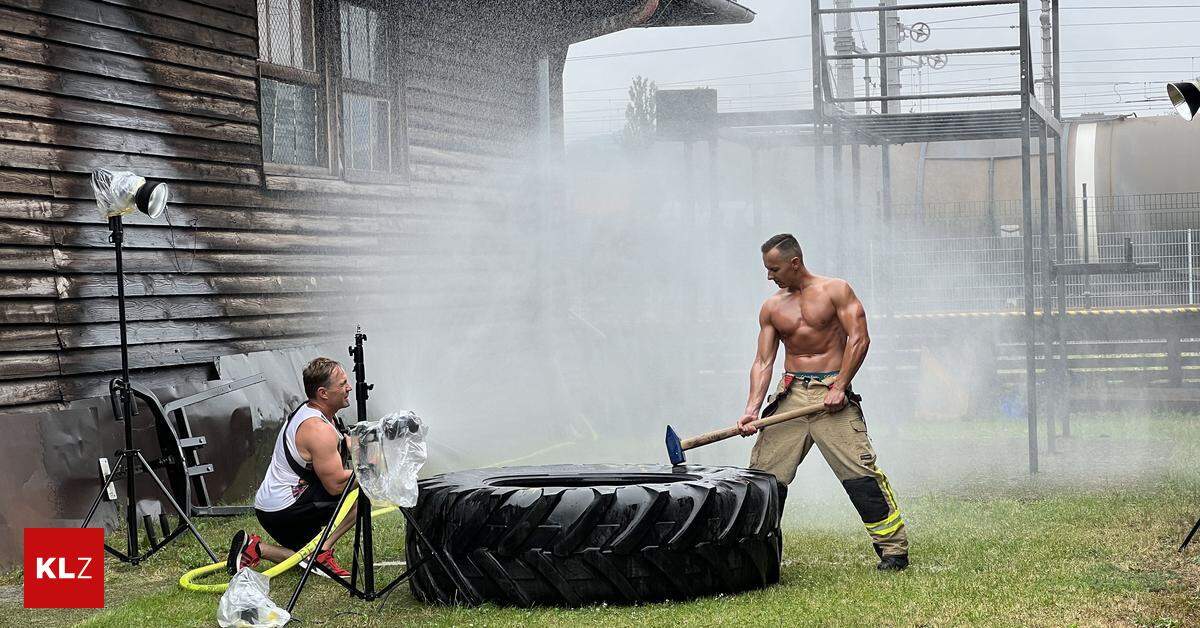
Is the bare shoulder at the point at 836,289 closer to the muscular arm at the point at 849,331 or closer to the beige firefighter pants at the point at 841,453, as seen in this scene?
the muscular arm at the point at 849,331

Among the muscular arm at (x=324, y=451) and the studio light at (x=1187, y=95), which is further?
the studio light at (x=1187, y=95)

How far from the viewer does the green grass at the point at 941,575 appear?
523 centimetres

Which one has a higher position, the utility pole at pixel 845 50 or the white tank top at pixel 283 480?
the utility pole at pixel 845 50

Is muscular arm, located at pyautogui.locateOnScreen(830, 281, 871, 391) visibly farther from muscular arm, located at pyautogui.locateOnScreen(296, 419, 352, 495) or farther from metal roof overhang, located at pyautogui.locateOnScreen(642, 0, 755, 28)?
metal roof overhang, located at pyautogui.locateOnScreen(642, 0, 755, 28)

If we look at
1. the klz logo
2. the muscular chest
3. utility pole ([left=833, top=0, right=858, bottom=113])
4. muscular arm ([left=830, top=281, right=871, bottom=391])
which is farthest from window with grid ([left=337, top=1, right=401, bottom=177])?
utility pole ([left=833, top=0, right=858, bottom=113])

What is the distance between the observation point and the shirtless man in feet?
21.0

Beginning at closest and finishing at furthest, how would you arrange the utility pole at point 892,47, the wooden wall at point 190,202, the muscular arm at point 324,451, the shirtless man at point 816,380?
the muscular arm at point 324,451 → the shirtless man at point 816,380 → the wooden wall at point 190,202 → the utility pole at point 892,47

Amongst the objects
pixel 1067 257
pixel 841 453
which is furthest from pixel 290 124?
pixel 1067 257

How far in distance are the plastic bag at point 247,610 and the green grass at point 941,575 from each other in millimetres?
249

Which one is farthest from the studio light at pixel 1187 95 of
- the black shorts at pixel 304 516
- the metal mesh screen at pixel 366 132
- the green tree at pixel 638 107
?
the green tree at pixel 638 107

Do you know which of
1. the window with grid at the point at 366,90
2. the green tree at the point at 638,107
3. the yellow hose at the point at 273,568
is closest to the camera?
the yellow hose at the point at 273,568

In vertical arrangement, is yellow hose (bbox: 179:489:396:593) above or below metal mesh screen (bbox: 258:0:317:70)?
below

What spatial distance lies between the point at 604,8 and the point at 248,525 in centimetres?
698

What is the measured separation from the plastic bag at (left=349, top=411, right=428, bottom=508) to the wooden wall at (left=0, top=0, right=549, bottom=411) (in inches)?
135
